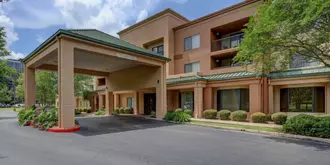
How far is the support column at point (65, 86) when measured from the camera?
420 inches

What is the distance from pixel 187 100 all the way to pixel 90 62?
10.4 m

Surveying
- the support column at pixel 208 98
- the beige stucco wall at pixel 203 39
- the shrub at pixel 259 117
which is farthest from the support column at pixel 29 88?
the shrub at pixel 259 117

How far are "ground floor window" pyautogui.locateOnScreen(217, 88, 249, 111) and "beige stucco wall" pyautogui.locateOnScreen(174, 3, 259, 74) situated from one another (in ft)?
7.16

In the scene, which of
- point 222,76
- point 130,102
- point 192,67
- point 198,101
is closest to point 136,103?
point 130,102

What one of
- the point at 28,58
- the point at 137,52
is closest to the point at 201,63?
the point at 137,52

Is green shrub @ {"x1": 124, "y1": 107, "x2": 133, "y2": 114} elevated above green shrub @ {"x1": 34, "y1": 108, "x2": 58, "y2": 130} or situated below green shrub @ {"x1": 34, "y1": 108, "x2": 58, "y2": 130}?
below

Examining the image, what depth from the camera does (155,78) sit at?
704 inches

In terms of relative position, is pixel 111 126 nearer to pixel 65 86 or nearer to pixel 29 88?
pixel 65 86

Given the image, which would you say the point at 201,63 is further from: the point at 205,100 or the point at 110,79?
the point at 110,79

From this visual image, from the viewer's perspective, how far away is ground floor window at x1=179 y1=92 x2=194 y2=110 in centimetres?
2030

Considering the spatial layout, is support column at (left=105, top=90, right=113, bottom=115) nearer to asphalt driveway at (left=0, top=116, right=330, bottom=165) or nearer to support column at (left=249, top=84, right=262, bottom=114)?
asphalt driveway at (left=0, top=116, right=330, bottom=165)

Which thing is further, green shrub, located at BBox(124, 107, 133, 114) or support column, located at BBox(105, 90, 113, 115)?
green shrub, located at BBox(124, 107, 133, 114)

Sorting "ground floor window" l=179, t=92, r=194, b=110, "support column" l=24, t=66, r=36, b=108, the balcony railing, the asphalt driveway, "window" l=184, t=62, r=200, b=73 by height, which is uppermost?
the balcony railing

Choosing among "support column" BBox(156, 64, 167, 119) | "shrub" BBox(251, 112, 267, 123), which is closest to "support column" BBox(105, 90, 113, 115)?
"support column" BBox(156, 64, 167, 119)
